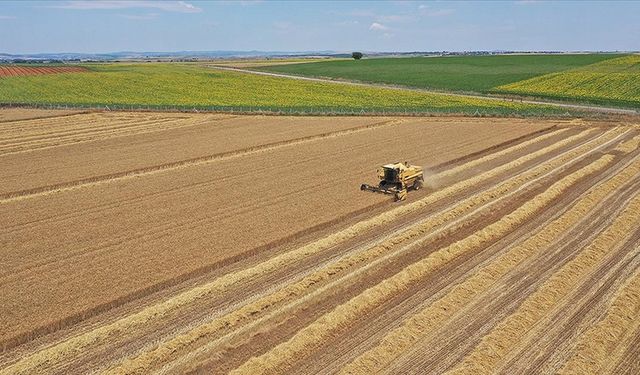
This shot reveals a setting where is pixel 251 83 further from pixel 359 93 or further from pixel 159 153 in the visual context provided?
pixel 159 153

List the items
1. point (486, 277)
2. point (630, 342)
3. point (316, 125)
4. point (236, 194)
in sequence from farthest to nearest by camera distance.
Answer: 1. point (316, 125)
2. point (236, 194)
3. point (486, 277)
4. point (630, 342)

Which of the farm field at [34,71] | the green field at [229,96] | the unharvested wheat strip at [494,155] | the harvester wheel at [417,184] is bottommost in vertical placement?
the farm field at [34,71]

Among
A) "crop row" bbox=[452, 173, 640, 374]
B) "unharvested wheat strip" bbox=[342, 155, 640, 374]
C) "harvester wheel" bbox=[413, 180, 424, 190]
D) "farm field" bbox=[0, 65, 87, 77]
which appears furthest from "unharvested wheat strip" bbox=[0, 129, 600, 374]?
"farm field" bbox=[0, 65, 87, 77]

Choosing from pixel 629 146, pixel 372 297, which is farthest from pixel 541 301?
pixel 629 146

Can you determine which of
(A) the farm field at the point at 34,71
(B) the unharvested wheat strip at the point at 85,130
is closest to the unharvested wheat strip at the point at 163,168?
(B) the unharvested wheat strip at the point at 85,130

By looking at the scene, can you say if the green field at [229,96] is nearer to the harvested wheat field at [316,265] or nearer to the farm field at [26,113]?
the farm field at [26,113]

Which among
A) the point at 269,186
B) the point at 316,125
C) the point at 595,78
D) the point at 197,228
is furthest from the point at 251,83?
the point at 197,228

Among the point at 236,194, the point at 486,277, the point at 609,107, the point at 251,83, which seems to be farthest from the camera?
the point at 251,83
